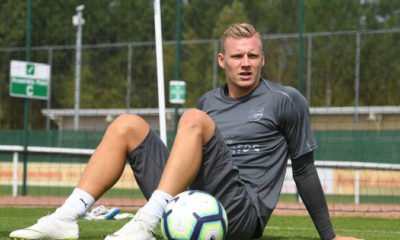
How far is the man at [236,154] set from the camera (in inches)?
171

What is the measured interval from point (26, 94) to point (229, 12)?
9.69 m

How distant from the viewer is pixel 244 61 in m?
4.57

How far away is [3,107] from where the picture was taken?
23.0 m

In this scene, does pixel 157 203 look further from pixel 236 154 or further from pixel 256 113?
pixel 256 113

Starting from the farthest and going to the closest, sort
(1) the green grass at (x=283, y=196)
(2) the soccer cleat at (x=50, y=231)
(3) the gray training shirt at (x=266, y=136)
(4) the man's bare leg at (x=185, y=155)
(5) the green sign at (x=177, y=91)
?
(1) the green grass at (x=283, y=196) → (5) the green sign at (x=177, y=91) → (3) the gray training shirt at (x=266, y=136) → (2) the soccer cleat at (x=50, y=231) → (4) the man's bare leg at (x=185, y=155)

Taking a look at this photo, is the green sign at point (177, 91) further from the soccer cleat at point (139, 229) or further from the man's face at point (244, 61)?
the soccer cleat at point (139, 229)

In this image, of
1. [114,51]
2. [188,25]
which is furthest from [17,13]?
[114,51]

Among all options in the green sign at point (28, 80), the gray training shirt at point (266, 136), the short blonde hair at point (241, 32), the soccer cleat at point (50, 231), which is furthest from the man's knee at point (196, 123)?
the green sign at point (28, 80)

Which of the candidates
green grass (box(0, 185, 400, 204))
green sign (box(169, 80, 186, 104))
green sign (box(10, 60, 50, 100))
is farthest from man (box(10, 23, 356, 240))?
green grass (box(0, 185, 400, 204))

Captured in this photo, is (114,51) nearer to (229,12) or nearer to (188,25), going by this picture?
(229,12)

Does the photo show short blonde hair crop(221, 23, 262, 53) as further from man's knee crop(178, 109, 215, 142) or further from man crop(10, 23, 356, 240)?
man's knee crop(178, 109, 215, 142)

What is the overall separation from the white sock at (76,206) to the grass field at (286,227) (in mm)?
735

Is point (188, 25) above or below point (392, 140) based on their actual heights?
above

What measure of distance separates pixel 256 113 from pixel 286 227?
112 inches
